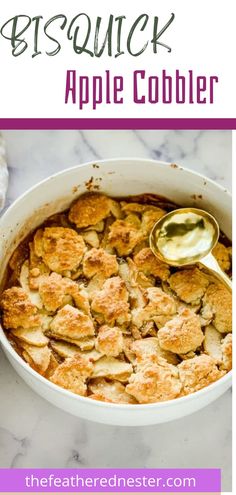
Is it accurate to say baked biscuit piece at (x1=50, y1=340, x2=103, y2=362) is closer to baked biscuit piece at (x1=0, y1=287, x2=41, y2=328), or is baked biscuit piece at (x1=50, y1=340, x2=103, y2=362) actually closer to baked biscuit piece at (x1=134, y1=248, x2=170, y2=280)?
baked biscuit piece at (x1=0, y1=287, x2=41, y2=328)

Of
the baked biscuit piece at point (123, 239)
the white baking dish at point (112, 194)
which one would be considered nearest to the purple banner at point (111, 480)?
the white baking dish at point (112, 194)

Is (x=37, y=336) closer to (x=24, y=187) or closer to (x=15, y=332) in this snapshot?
(x=15, y=332)

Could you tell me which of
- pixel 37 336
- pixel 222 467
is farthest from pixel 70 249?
pixel 222 467

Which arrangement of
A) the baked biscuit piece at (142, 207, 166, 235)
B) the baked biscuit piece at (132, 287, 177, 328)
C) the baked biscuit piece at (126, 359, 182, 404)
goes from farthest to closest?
the baked biscuit piece at (142, 207, 166, 235) → the baked biscuit piece at (132, 287, 177, 328) → the baked biscuit piece at (126, 359, 182, 404)

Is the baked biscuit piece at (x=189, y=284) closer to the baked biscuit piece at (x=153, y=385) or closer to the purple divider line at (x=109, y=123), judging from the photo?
the baked biscuit piece at (x=153, y=385)

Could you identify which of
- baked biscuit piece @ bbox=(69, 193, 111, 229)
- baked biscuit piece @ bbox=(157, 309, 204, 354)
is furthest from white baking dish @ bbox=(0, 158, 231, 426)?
baked biscuit piece @ bbox=(157, 309, 204, 354)

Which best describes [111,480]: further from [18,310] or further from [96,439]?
[18,310]
